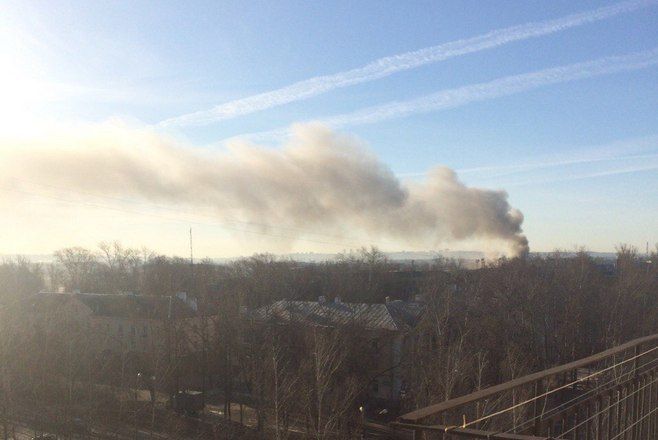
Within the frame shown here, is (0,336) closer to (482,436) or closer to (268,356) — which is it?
(268,356)

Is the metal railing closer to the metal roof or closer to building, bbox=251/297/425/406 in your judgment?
building, bbox=251/297/425/406

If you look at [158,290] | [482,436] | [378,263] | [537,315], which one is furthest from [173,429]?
[378,263]

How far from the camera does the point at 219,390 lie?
2444cm

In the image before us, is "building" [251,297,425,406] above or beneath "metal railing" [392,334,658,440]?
beneath

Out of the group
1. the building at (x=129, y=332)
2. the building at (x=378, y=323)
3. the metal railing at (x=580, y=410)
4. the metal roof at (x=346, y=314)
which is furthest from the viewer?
the metal roof at (x=346, y=314)

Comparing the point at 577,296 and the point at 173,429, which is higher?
the point at 577,296

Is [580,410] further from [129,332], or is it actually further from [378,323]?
[129,332]

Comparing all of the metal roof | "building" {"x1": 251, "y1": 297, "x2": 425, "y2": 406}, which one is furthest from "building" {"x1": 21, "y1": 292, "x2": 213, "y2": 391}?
the metal roof

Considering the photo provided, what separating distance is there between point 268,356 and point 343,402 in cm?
390

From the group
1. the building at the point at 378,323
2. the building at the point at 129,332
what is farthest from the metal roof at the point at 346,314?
the building at the point at 129,332

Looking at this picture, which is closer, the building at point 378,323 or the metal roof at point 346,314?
the building at point 378,323

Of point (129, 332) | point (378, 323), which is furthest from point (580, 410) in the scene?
point (129, 332)

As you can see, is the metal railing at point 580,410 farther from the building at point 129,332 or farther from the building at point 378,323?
the building at point 378,323

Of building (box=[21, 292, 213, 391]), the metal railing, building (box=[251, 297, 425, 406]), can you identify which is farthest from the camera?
building (box=[251, 297, 425, 406])
